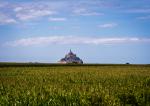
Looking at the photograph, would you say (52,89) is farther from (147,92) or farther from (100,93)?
(147,92)

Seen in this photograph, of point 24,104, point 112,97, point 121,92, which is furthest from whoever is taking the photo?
point 121,92

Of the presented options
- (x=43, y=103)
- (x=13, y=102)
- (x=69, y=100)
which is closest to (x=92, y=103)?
(x=69, y=100)

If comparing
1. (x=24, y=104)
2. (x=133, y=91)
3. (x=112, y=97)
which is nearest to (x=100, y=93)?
(x=112, y=97)

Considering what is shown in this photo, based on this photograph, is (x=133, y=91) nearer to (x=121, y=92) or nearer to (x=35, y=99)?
(x=121, y=92)

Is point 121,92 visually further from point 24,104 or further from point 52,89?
point 24,104

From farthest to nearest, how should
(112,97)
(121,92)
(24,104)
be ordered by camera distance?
(121,92) < (112,97) < (24,104)

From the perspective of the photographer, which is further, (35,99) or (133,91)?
(133,91)

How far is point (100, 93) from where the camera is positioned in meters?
20.5

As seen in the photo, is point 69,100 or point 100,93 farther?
point 100,93

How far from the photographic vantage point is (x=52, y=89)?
874 inches

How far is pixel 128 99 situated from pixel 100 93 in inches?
57.1

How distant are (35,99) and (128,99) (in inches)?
193

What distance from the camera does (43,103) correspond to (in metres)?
18.4

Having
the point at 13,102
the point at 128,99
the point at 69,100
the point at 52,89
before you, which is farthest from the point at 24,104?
the point at 128,99
